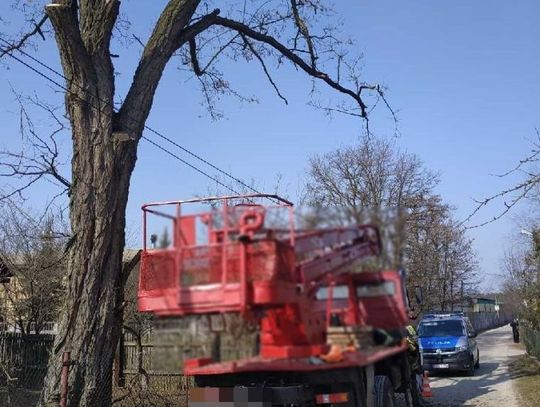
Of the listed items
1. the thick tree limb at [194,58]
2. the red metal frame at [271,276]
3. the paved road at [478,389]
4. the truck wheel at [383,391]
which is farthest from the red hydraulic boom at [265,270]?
the paved road at [478,389]

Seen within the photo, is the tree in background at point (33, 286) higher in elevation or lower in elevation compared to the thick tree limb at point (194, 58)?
lower

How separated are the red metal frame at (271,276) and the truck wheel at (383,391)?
5.49m

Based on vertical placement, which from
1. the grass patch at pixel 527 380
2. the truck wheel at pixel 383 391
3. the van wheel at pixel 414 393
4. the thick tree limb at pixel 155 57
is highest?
the thick tree limb at pixel 155 57

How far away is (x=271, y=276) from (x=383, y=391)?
21.2ft

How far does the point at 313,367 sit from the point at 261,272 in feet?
1.64

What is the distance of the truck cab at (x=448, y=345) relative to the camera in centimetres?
2277

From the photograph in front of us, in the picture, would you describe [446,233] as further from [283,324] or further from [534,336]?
[534,336]

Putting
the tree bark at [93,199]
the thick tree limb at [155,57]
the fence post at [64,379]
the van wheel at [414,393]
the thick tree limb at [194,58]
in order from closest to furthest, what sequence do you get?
1. the fence post at [64,379]
2. the tree bark at [93,199]
3. the thick tree limb at [155,57]
4. the van wheel at [414,393]
5. the thick tree limb at [194,58]

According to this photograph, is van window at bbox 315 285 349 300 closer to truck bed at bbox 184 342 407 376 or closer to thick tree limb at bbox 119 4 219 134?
truck bed at bbox 184 342 407 376

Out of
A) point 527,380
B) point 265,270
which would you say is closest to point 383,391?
point 265,270

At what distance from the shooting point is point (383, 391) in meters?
8.61

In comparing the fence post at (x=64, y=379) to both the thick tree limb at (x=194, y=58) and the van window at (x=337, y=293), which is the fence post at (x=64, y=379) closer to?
the van window at (x=337, y=293)

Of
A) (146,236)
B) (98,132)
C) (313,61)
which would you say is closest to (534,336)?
(313,61)

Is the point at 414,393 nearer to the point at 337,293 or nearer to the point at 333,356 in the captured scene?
the point at 337,293
